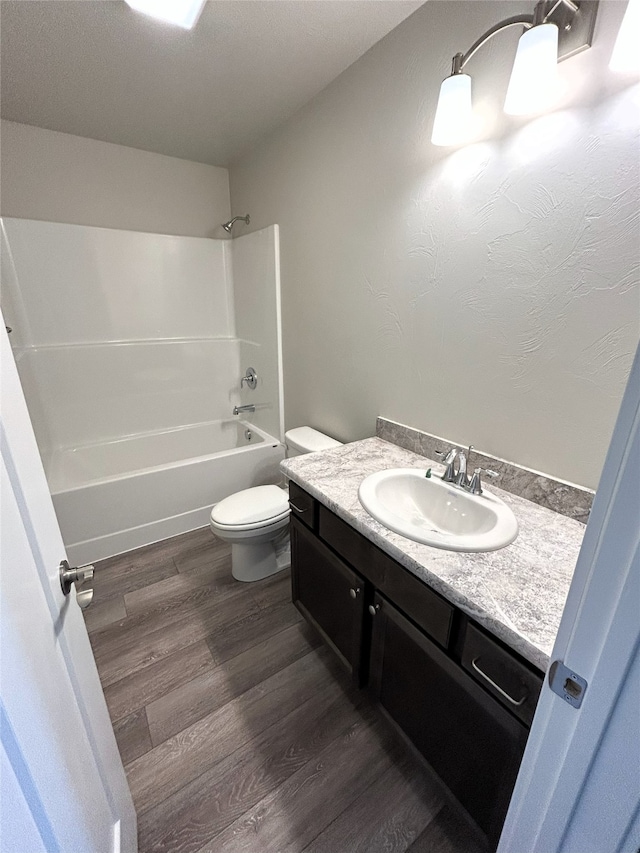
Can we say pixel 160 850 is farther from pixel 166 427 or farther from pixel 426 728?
pixel 166 427

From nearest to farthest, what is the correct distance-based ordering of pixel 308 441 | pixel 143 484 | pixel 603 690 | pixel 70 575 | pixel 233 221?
pixel 603 690, pixel 70 575, pixel 308 441, pixel 143 484, pixel 233 221

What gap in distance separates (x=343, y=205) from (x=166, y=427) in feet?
7.14

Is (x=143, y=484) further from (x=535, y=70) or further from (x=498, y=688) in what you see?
(x=535, y=70)

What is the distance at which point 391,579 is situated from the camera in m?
1.02

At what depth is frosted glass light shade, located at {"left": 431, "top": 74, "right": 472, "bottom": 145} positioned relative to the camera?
107 cm

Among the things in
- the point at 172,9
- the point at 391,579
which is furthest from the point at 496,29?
the point at 391,579

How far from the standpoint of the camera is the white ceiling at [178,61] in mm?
1292

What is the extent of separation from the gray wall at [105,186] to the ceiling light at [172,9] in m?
1.37

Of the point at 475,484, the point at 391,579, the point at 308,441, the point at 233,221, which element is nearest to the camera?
the point at 391,579

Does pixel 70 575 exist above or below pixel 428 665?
above

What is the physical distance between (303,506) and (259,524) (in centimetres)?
49

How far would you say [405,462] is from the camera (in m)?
1.48

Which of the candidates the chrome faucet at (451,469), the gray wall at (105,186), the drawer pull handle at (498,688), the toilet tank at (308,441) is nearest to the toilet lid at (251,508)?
the toilet tank at (308,441)

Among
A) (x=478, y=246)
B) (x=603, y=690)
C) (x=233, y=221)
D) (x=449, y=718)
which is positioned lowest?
(x=449, y=718)
